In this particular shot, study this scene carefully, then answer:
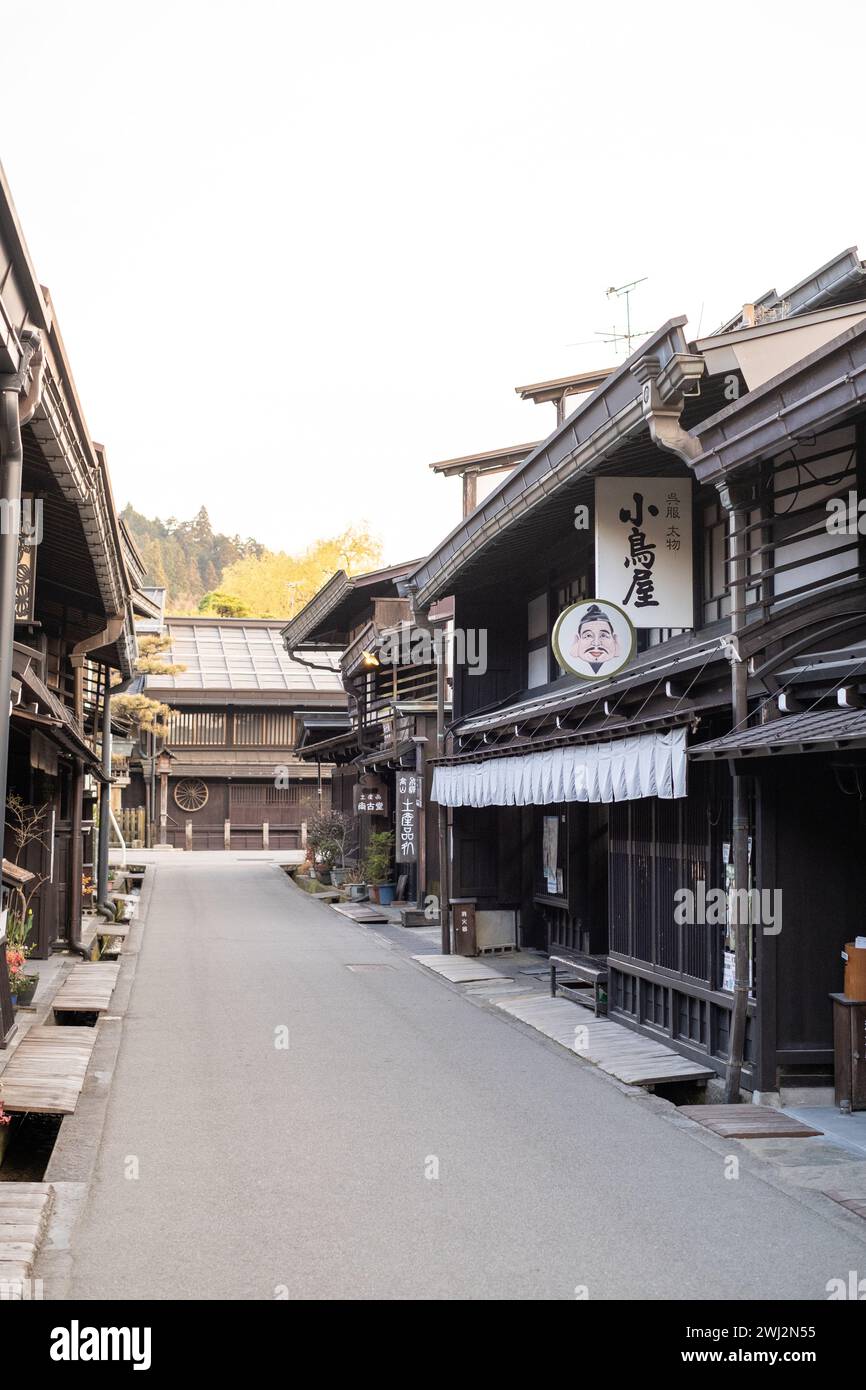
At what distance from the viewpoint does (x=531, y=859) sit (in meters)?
23.3

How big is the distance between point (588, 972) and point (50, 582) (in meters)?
10.3

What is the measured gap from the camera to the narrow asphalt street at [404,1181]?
7191 mm

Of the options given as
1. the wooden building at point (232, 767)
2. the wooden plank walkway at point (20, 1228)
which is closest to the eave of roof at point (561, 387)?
the wooden plank walkway at point (20, 1228)

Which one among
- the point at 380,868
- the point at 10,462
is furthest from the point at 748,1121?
the point at 380,868

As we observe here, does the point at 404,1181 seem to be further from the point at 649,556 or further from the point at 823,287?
the point at 823,287

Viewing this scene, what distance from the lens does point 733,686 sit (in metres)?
11.5

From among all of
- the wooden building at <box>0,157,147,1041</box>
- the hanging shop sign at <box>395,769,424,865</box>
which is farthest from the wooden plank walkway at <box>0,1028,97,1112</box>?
the hanging shop sign at <box>395,769,424,865</box>

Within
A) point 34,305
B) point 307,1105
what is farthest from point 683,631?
point 34,305

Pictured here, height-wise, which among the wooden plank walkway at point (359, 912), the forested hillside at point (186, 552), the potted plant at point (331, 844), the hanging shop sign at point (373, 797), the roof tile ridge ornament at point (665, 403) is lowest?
the wooden plank walkway at point (359, 912)

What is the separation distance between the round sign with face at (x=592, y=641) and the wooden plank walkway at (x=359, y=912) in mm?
16319

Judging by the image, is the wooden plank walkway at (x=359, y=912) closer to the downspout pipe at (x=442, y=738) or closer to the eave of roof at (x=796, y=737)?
the downspout pipe at (x=442, y=738)

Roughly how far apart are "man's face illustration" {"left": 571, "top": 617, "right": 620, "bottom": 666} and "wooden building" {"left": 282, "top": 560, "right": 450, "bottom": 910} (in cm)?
1024
